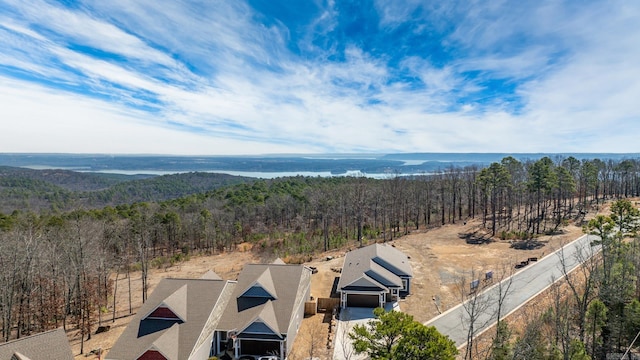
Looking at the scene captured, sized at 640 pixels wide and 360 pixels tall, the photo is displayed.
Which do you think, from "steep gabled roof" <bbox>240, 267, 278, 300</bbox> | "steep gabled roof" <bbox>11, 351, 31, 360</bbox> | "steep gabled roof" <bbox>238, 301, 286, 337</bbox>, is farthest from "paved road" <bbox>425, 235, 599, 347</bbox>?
"steep gabled roof" <bbox>11, 351, 31, 360</bbox>

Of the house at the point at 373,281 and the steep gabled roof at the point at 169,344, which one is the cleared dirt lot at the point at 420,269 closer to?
the house at the point at 373,281

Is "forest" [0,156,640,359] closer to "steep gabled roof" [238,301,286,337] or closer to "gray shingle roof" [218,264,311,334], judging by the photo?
"gray shingle roof" [218,264,311,334]

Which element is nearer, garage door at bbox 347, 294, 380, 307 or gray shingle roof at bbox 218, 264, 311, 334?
gray shingle roof at bbox 218, 264, 311, 334

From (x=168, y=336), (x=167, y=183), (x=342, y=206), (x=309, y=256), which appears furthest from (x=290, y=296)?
(x=167, y=183)

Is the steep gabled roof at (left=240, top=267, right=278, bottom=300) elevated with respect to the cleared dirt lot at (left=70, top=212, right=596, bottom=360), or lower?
elevated

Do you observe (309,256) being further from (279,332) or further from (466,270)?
(279,332)

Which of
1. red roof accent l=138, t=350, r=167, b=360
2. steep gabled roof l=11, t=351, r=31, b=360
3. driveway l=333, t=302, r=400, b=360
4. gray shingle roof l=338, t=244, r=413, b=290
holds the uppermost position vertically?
steep gabled roof l=11, t=351, r=31, b=360
